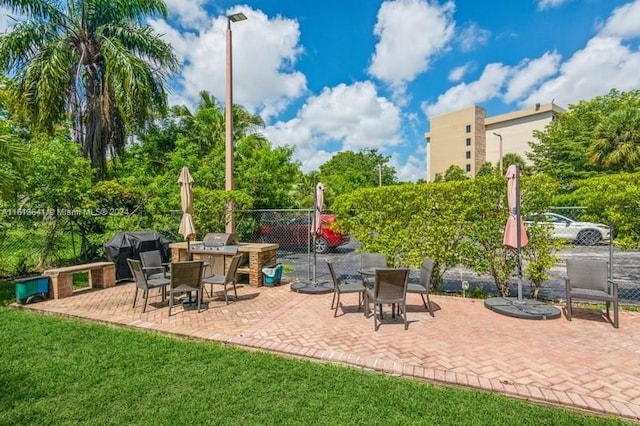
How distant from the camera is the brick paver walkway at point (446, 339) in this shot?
3508 millimetres

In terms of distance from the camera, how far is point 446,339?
15.6 ft

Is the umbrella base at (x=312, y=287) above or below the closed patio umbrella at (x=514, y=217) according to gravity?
below

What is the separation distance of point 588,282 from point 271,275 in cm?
Result: 609

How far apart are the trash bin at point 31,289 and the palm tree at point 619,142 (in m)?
23.6

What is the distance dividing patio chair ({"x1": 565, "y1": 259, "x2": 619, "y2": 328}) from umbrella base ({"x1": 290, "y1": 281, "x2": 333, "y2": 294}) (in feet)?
14.3

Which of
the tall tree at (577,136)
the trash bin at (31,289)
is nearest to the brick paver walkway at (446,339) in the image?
the trash bin at (31,289)

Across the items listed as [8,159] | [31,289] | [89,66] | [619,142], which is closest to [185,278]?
[31,289]

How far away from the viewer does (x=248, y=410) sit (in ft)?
9.93

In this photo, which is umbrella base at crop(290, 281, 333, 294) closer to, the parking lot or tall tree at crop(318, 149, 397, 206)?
the parking lot

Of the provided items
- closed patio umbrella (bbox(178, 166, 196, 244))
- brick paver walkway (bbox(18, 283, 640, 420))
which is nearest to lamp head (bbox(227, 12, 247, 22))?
closed patio umbrella (bbox(178, 166, 196, 244))

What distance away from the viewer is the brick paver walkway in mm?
3508

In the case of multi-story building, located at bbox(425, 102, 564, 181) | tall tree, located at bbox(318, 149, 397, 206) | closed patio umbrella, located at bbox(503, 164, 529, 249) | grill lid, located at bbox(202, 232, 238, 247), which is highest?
multi-story building, located at bbox(425, 102, 564, 181)

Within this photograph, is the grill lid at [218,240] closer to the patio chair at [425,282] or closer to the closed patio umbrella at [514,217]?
the patio chair at [425,282]

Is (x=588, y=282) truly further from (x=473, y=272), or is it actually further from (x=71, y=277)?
(x=71, y=277)
